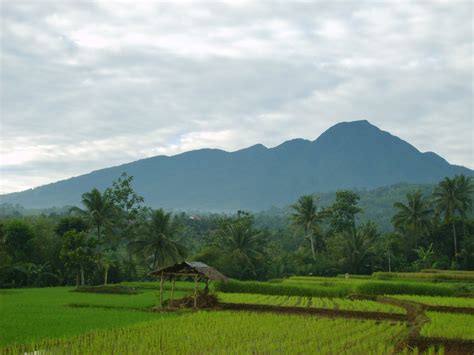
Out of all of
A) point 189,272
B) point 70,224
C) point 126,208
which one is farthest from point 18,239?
point 189,272

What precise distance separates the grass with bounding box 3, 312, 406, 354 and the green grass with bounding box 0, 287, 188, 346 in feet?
4.62

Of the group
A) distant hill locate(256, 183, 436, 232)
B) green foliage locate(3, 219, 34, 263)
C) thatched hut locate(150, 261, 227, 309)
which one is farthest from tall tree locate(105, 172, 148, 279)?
distant hill locate(256, 183, 436, 232)

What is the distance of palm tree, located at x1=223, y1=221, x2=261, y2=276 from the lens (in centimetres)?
4819

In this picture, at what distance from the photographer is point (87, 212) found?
45531 mm

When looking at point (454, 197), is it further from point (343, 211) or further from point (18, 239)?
point (18, 239)

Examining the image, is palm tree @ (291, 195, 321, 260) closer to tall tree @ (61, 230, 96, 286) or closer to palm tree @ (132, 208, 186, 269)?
palm tree @ (132, 208, 186, 269)

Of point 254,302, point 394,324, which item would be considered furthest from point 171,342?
point 254,302

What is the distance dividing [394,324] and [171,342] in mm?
9762

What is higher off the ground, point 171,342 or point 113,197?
point 113,197

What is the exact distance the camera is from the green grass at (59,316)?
54.3ft

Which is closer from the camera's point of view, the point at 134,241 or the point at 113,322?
the point at 113,322

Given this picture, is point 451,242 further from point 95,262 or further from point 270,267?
point 95,262

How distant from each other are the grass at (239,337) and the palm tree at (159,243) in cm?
2488

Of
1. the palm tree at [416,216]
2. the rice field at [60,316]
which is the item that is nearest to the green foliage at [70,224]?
the rice field at [60,316]
